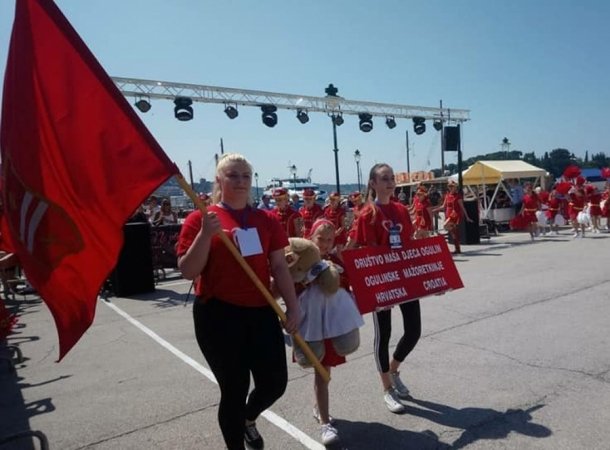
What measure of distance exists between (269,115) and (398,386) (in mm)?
16908

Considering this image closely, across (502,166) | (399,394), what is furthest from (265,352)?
(502,166)

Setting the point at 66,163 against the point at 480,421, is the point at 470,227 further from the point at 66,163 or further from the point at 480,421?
Result: the point at 66,163

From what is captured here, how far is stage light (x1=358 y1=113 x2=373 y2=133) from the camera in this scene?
76.1 feet

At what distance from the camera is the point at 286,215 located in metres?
8.90

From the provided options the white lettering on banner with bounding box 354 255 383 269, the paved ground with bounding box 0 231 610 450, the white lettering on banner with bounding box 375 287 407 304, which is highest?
the white lettering on banner with bounding box 354 255 383 269

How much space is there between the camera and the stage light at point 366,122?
2319cm

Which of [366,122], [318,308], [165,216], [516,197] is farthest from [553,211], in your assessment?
[318,308]

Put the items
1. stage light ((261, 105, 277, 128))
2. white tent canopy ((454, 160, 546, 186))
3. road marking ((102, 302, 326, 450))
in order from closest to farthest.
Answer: road marking ((102, 302, 326, 450)) < stage light ((261, 105, 277, 128)) < white tent canopy ((454, 160, 546, 186))

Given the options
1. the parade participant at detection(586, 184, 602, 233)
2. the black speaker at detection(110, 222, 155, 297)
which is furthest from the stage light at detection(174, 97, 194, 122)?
the parade participant at detection(586, 184, 602, 233)

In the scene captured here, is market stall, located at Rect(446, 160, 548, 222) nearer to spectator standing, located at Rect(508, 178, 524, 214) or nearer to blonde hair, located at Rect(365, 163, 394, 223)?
spectator standing, located at Rect(508, 178, 524, 214)

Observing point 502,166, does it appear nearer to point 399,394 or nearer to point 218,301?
point 399,394

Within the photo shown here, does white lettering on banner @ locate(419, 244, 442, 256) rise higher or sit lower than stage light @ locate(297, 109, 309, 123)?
lower

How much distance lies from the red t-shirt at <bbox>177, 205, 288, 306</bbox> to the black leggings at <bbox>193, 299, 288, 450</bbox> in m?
0.06

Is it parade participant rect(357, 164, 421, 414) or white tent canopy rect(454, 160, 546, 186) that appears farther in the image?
white tent canopy rect(454, 160, 546, 186)
